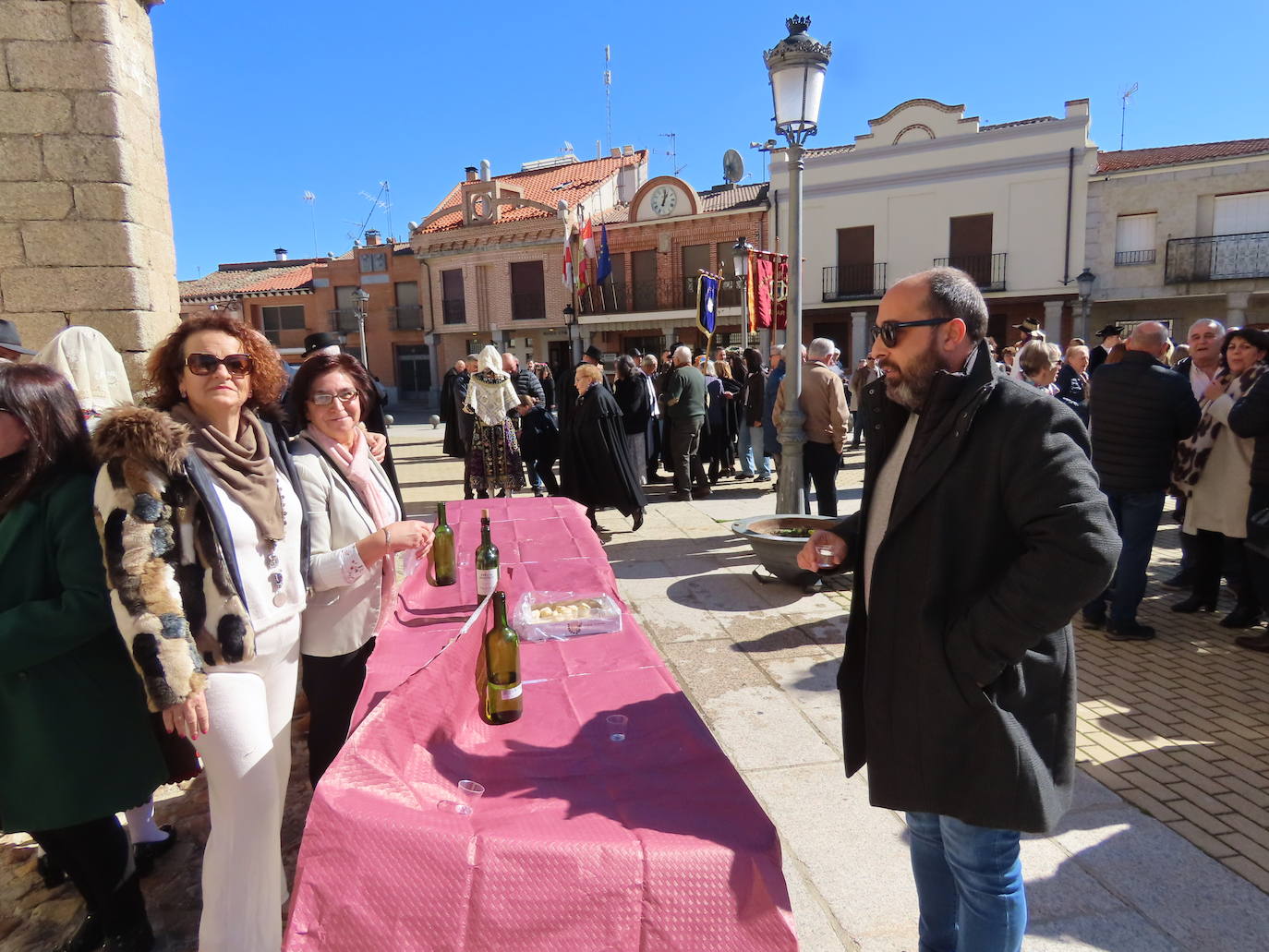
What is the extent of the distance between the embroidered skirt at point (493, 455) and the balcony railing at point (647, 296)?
17260mm

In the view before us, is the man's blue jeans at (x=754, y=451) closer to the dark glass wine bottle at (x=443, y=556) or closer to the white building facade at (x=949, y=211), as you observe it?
the dark glass wine bottle at (x=443, y=556)

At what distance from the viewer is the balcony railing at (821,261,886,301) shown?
70.6ft

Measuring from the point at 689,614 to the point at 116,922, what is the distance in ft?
11.2

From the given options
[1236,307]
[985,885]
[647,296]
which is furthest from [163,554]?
[647,296]

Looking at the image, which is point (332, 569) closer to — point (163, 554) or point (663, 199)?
point (163, 554)

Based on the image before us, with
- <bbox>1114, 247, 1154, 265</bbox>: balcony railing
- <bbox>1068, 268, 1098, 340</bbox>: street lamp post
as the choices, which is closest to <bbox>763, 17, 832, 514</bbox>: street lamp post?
<bbox>1068, 268, 1098, 340</bbox>: street lamp post

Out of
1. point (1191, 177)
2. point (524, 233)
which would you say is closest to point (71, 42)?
point (1191, 177)

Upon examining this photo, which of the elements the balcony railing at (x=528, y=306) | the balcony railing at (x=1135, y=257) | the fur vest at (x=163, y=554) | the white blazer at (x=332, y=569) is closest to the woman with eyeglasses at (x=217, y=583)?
the fur vest at (x=163, y=554)

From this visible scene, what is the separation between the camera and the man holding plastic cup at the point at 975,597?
1539mm

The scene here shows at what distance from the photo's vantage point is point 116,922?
2199 millimetres

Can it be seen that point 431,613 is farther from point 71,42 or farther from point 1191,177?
point 1191,177

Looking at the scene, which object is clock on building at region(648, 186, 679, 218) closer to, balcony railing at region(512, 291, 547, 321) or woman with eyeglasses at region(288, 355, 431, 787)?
balcony railing at region(512, 291, 547, 321)

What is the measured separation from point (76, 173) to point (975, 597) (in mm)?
4661

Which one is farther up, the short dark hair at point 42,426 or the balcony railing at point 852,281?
the balcony railing at point 852,281
